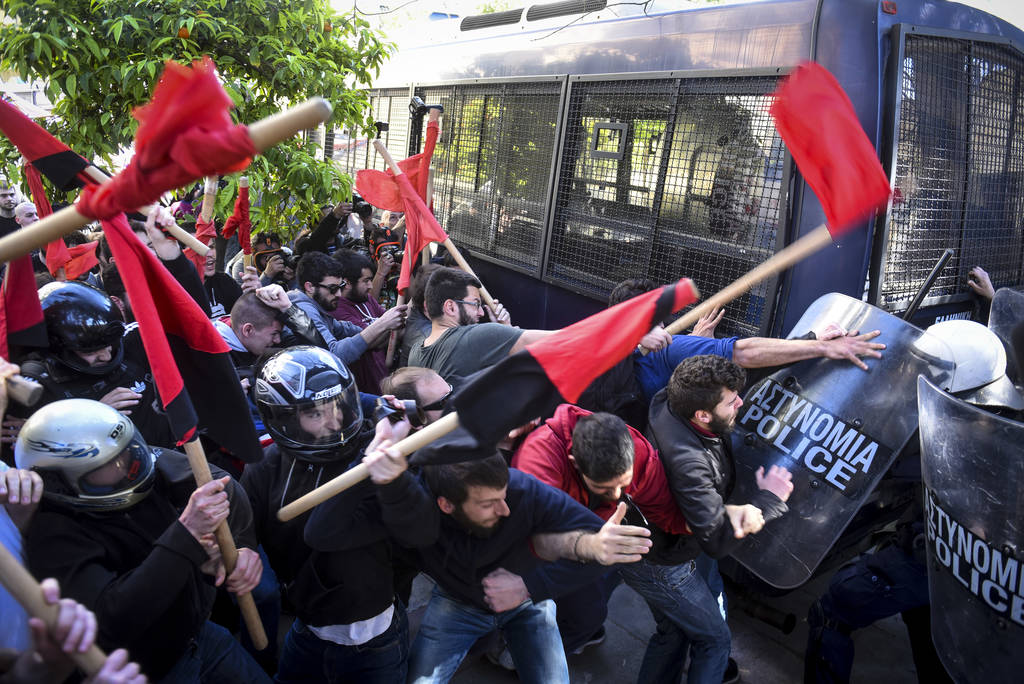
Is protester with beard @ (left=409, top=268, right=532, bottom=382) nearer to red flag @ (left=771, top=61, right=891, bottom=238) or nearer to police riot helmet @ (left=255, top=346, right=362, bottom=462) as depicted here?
police riot helmet @ (left=255, top=346, right=362, bottom=462)

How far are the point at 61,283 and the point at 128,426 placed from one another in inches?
57.5

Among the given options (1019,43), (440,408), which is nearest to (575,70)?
(1019,43)

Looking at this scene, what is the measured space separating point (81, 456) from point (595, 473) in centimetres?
172

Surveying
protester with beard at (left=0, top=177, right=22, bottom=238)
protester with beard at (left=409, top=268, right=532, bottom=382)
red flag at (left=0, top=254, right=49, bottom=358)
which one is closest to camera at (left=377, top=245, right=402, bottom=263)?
protester with beard at (left=409, top=268, right=532, bottom=382)

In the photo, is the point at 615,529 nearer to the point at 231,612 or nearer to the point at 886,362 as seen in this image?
the point at 886,362

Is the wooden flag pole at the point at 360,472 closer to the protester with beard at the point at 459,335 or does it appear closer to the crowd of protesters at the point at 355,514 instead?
the crowd of protesters at the point at 355,514

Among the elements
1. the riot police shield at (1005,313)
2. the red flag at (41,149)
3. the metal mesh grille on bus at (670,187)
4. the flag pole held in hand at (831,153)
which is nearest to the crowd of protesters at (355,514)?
the red flag at (41,149)

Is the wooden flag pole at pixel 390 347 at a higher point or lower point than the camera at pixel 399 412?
lower

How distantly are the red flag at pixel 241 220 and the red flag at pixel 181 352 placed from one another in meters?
3.05

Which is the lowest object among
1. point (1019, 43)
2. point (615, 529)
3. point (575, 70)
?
point (615, 529)

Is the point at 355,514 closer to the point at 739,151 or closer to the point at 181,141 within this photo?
the point at 181,141

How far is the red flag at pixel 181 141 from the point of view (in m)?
1.24

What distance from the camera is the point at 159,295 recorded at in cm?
221

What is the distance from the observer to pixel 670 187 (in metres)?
4.46
